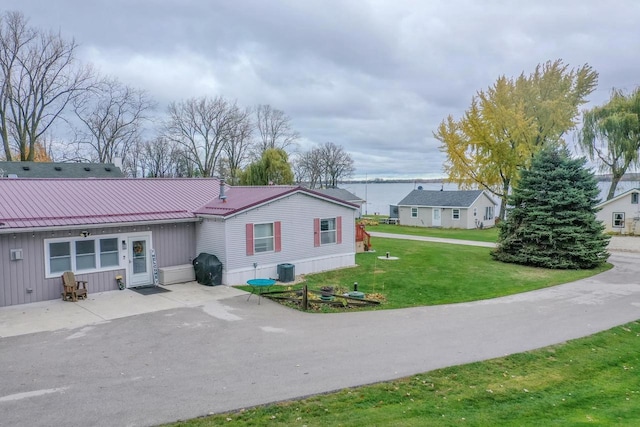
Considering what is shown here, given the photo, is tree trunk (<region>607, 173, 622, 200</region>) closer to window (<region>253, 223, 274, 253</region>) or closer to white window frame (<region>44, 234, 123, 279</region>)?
window (<region>253, 223, 274, 253</region>)

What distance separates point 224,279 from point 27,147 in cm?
3381

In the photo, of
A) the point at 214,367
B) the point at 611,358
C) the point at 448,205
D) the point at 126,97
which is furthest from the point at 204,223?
the point at 126,97

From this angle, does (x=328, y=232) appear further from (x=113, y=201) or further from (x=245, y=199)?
(x=113, y=201)

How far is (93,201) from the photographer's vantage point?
16641 millimetres

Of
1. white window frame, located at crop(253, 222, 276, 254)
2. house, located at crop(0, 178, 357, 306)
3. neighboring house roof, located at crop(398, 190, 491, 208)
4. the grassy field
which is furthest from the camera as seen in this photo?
neighboring house roof, located at crop(398, 190, 491, 208)

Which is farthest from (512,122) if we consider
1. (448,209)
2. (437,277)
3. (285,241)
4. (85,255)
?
(85,255)

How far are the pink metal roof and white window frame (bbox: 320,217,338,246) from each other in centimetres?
504

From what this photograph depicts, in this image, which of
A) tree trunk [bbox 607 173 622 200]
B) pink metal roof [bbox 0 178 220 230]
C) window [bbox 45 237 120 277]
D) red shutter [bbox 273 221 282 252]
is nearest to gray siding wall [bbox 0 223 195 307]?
window [bbox 45 237 120 277]

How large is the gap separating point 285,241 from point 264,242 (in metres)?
0.96

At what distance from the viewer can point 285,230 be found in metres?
18.6

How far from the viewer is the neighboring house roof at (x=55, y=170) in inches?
1227

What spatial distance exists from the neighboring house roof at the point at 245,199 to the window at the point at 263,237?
98 cm

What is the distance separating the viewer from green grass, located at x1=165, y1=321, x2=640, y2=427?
6809 millimetres

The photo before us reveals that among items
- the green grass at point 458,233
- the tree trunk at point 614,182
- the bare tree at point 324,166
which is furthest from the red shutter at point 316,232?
the bare tree at point 324,166
